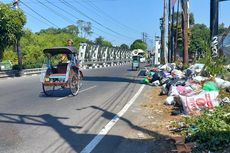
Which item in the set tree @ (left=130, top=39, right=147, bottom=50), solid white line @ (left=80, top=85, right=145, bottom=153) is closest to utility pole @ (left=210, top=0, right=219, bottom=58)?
solid white line @ (left=80, top=85, right=145, bottom=153)

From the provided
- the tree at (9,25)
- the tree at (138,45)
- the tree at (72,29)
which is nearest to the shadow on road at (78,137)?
the tree at (9,25)

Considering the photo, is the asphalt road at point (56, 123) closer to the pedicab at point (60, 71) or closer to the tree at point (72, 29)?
the pedicab at point (60, 71)

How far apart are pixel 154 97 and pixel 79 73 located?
12.3ft

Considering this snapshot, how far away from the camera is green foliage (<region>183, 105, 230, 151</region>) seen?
7117 mm

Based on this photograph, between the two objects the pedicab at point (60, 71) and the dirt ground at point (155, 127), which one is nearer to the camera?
the dirt ground at point (155, 127)

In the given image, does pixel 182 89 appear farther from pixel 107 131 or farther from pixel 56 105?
pixel 107 131

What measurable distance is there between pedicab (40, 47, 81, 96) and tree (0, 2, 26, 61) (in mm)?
16764

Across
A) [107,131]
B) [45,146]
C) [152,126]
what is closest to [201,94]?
[152,126]

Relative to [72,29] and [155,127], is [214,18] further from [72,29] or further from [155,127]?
[72,29]

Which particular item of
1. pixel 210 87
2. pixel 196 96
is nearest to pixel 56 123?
pixel 196 96

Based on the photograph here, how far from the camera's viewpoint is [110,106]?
13.9 meters

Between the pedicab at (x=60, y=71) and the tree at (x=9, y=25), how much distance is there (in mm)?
16764

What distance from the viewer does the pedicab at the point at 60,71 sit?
55.6ft

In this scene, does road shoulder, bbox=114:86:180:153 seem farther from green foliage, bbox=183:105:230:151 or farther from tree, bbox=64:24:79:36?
tree, bbox=64:24:79:36
